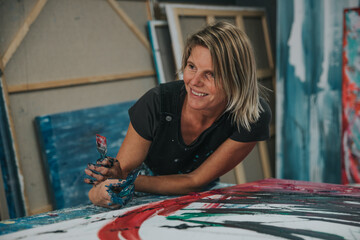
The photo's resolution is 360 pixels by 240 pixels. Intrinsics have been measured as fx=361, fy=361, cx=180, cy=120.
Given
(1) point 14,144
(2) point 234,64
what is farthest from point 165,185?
(1) point 14,144

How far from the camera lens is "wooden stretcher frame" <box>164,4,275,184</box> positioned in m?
3.14

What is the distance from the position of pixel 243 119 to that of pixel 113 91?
5.76 ft

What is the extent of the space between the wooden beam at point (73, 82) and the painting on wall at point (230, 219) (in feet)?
5.39

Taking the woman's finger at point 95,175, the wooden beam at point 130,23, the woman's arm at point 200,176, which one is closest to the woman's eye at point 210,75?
the woman's arm at point 200,176

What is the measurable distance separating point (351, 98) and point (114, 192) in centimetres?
240

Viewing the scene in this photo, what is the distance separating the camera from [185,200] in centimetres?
143

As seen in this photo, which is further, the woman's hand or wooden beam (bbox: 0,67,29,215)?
wooden beam (bbox: 0,67,29,215)

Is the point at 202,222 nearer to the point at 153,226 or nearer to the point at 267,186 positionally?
the point at 153,226

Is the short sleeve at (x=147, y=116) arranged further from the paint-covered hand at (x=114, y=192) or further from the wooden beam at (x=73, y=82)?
the wooden beam at (x=73, y=82)

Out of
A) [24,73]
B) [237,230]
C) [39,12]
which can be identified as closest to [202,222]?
[237,230]

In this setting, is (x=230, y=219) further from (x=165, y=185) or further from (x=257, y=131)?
(x=257, y=131)

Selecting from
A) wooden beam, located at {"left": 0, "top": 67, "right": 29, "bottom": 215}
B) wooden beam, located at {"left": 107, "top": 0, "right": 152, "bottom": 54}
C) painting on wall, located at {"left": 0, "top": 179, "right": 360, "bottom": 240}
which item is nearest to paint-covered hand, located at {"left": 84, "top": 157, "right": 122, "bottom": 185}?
painting on wall, located at {"left": 0, "top": 179, "right": 360, "bottom": 240}

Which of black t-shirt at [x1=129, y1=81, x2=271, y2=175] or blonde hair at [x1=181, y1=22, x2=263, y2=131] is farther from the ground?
blonde hair at [x1=181, y1=22, x2=263, y2=131]

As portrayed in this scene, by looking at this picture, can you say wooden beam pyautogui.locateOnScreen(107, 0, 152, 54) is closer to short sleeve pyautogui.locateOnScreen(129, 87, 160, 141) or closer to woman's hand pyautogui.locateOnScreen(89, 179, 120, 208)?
short sleeve pyautogui.locateOnScreen(129, 87, 160, 141)
